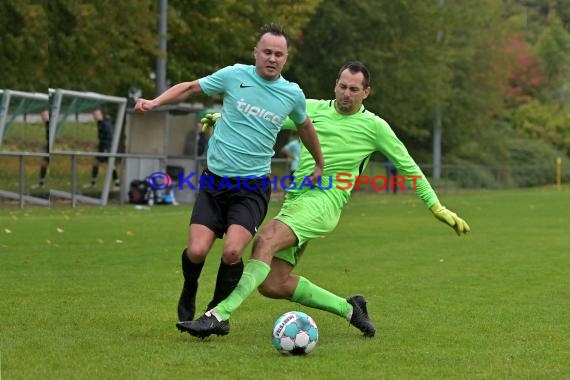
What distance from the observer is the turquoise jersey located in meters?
7.94

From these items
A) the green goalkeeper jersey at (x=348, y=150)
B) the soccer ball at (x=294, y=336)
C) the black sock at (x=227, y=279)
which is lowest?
the soccer ball at (x=294, y=336)

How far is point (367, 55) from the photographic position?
1507 inches

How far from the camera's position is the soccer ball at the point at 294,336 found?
7.32 meters

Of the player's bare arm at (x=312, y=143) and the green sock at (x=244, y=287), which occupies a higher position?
the player's bare arm at (x=312, y=143)

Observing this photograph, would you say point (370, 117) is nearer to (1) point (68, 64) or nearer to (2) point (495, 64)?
(1) point (68, 64)

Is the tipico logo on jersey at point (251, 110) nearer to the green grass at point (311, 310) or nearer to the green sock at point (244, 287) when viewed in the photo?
the green sock at point (244, 287)

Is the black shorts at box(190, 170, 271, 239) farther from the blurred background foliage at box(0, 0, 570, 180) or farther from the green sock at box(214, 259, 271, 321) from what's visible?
→ the blurred background foliage at box(0, 0, 570, 180)

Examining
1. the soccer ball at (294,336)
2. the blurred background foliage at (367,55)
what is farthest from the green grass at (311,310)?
the blurred background foliage at (367,55)

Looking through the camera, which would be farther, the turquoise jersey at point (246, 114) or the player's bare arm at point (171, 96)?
the turquoise jersey at point (246, 114)

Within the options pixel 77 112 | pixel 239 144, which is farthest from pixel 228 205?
pixel 77 112

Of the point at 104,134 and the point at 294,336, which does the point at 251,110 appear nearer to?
the point at 294,336

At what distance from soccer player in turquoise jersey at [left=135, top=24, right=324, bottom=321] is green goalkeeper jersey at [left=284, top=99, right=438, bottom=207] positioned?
1.54 feet

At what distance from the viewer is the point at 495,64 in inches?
1913

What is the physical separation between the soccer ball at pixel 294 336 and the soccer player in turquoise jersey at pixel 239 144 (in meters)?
0.71
